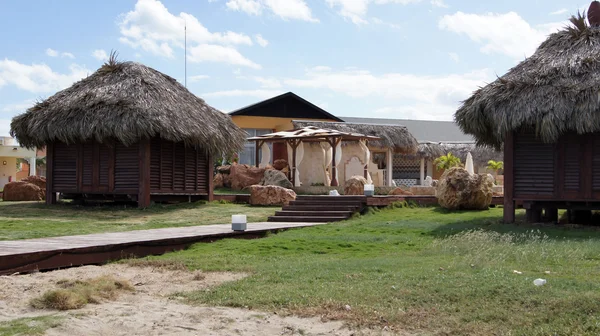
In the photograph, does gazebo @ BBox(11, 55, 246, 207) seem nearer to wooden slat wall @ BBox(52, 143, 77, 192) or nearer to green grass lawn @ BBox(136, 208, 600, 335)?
wooden slat wall @ BBox(52, 143, 77, 192)

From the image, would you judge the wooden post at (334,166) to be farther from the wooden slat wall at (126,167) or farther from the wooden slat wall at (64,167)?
the wooden slat wall at (64,167)

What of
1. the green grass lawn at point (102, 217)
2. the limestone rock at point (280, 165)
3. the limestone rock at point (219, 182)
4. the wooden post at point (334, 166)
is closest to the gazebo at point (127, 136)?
the green grass lawn at point (102, 217)

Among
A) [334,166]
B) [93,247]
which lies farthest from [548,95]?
[334,166]

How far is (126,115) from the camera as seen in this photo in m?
18.3

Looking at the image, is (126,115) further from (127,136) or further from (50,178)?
(50,178)

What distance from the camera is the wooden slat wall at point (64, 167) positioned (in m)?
20.1

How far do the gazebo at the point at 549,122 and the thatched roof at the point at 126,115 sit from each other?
766 centimetres

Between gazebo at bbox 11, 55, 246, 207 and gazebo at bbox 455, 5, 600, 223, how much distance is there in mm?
7859

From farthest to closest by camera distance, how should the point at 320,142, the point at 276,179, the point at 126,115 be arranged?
the point at 320,142
the point at 276,179
the point at 126,115

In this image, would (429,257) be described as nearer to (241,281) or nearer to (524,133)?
(241,281)

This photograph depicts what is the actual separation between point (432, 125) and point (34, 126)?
30672mm

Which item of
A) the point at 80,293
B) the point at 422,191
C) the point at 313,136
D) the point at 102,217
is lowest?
the point at 80,293

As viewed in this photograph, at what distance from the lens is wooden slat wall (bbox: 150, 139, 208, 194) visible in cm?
1959

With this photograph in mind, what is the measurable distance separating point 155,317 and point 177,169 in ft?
46.1
